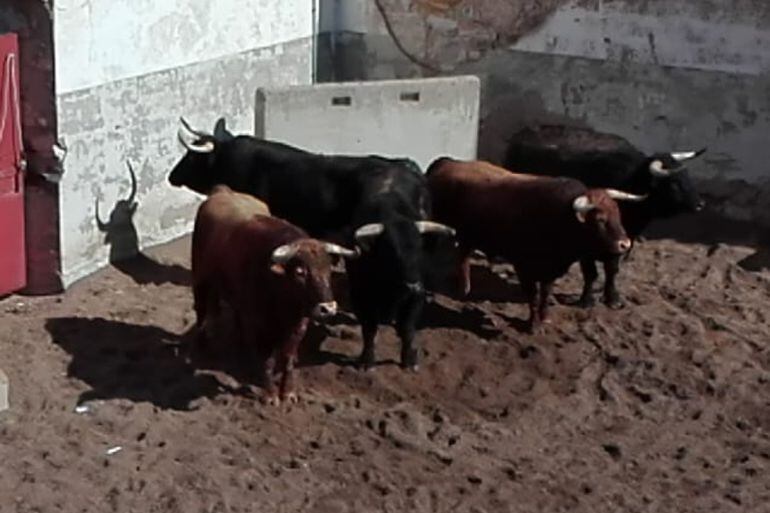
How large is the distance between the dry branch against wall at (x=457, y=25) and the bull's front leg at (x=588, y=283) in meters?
3.58

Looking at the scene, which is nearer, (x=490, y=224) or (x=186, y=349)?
(x=186, y=349)

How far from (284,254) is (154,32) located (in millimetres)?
3874

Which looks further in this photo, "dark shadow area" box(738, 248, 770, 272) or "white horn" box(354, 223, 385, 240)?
"dark shadow area" box(738, 248, 770, 272)

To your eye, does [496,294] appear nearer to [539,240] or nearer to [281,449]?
[539,240]

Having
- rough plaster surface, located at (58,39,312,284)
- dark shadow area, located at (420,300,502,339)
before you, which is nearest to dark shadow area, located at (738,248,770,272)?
dark shadow area, located at (420,300,502,339)

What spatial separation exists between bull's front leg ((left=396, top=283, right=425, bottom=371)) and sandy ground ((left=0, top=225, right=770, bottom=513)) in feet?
0.38

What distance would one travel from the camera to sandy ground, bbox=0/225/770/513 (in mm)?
8945

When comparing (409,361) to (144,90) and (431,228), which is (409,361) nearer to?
(431,228)

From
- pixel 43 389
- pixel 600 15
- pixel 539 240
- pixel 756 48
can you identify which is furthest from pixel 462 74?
pixel 43 389

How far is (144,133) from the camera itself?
43.1 feet

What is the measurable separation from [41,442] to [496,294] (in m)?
4.51

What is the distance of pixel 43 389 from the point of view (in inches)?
409

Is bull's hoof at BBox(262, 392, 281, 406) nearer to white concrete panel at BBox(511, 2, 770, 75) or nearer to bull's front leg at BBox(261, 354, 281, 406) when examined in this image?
bull's front leg at BBox(261, 354, 281, 406)

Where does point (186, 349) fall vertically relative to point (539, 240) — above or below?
below
